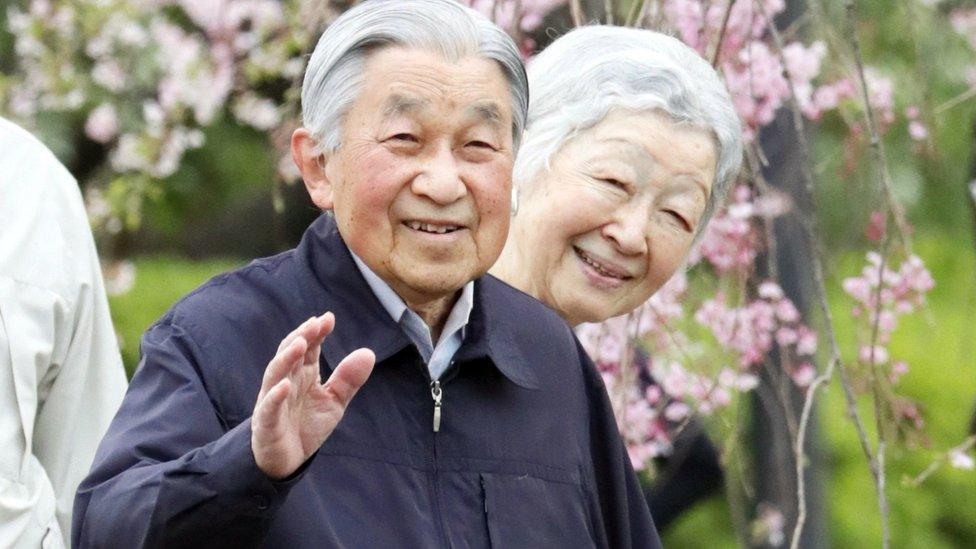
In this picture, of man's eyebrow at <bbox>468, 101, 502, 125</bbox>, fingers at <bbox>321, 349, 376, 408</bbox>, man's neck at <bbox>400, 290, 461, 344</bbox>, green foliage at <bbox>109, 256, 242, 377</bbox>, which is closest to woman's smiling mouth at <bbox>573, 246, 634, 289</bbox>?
man's neck at <bbox>400, 290, 461, 344</bbox>

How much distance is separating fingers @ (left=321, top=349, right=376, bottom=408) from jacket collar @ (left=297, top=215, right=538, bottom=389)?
0.29m

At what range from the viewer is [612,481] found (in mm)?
2680

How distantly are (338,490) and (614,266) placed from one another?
42.4 inches

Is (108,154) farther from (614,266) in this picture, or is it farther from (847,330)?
(614,266)

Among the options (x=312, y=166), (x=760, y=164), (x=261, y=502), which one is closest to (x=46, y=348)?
(x=312, y=166)

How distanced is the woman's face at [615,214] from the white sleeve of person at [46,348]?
0.76 metres

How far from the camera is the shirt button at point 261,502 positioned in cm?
209

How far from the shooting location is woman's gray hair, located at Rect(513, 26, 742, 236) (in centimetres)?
327

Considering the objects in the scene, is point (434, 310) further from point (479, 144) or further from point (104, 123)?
point (104, 123)

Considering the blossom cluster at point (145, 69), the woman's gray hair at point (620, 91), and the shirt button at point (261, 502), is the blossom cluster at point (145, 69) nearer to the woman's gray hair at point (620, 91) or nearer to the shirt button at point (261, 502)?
the woman's gray hair at point (620, 91)

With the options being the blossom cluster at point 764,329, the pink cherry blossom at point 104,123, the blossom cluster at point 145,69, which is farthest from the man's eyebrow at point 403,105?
the pink cherry blossom at point 104,123

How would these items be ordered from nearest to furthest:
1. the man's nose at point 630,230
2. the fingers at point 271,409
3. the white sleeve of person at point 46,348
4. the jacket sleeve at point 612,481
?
the fingers at point 271,409
the jacket sleeve at point 612,481
the white sleeve of person at point 46,348
the man's nose at point 630,230

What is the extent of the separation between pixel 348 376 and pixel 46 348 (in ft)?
3.75

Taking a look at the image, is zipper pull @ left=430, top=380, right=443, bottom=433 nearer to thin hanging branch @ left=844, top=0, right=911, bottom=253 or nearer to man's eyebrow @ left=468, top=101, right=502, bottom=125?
man's eyebrow @ left=468, top=101, right=502, bottom=125
